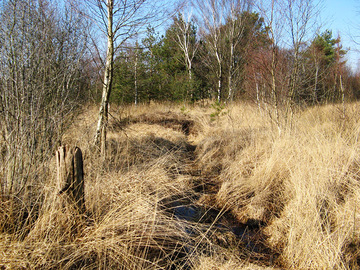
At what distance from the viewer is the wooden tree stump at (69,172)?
2.04m

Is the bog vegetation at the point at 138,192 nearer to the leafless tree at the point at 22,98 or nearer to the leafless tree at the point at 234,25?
the leafless tree at the point at 22,98

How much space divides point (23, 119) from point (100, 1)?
7.09 feet

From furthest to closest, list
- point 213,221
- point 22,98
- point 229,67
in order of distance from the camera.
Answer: point 229,67 < point 213,221 < point 22,98

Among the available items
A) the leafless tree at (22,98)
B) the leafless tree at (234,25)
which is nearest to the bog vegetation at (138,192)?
the leafless tree at (22,98)

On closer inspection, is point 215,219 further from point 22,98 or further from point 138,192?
point 22,98

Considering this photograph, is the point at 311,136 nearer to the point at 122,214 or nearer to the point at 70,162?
the point at 122,214

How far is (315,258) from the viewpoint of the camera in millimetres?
2199

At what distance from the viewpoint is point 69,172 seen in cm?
207

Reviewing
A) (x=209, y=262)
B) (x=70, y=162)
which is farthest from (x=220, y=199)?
(x=70, y=162)

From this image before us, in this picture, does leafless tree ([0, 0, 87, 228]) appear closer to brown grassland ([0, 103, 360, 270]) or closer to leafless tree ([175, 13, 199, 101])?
brown grassland ([0, 103, 360, 270])

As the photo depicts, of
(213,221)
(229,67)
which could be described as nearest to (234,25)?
(229,67)

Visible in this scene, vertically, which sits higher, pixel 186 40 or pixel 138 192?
pixel 186 40

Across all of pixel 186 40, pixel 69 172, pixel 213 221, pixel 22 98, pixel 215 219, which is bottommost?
pixel 213 221

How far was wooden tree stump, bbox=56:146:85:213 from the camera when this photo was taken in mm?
2045
